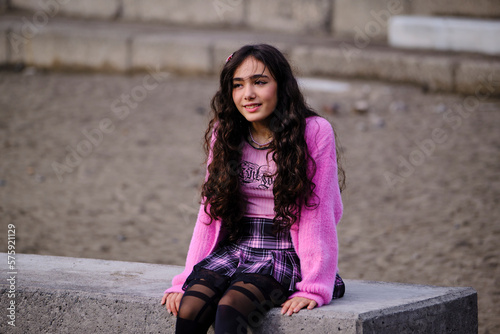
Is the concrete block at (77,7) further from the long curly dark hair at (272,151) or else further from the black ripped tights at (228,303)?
the black ripped tights at (228,303)

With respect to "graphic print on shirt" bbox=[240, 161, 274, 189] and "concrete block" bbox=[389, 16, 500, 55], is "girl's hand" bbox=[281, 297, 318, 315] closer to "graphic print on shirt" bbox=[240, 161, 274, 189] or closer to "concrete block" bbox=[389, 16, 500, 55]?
"graphic print on shirt" bbox=[240, 161, 274, 189]

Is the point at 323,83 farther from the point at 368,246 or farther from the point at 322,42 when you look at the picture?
the point at 368,246

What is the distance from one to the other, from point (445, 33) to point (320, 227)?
236 inches

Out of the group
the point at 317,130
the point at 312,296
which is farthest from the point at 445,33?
the point at 312,296

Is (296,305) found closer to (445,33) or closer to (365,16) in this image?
(445,33)

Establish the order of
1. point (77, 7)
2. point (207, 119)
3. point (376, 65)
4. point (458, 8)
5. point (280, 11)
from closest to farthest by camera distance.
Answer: point (207, 119)
point (376, 65)
point (458, 8)
point (280, 11)
point (77, 7)

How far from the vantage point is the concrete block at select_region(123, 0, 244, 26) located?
918 cm

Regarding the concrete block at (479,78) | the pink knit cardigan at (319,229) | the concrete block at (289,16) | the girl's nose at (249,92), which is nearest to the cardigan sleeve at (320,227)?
the pink knit cardigan at (319,229)

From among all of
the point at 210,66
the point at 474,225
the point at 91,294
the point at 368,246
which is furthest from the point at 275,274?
the point at 210,66

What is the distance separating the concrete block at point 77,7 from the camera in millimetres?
9594

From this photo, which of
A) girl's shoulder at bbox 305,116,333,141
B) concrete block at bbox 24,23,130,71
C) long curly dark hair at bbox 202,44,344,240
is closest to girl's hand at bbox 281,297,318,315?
long curly dark hair at bbox 202,44,344,240

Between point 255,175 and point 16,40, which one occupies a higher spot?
point 255,175

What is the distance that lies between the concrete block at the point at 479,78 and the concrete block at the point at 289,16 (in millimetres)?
2411

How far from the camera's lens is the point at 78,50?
8.27m
